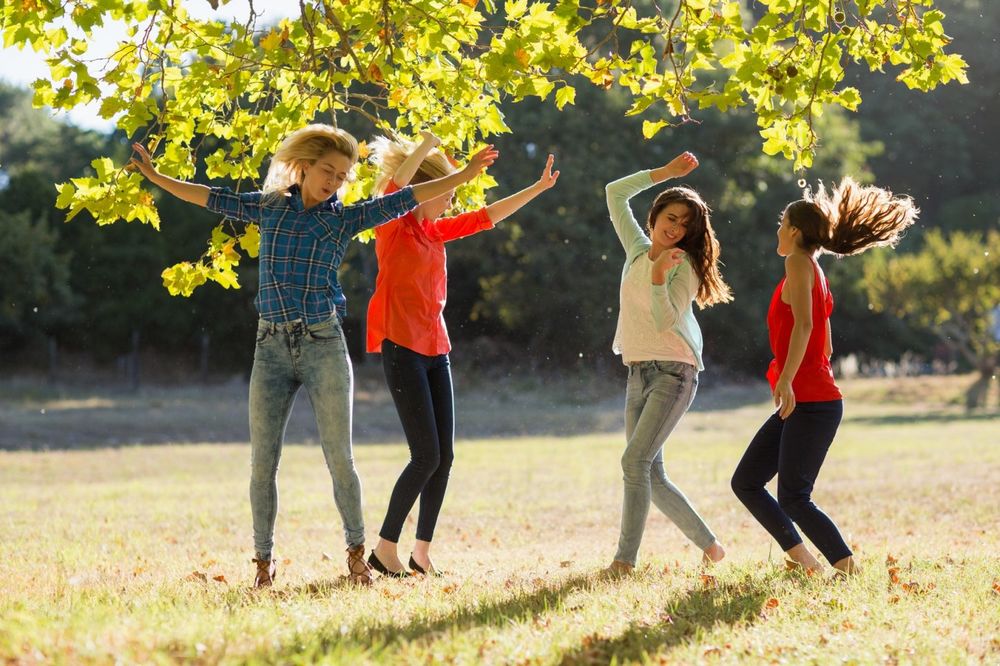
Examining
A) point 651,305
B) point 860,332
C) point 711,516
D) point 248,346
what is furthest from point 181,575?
point 860,332

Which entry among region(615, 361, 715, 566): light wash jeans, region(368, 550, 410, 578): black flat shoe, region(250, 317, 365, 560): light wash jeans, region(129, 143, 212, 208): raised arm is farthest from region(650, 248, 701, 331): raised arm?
region(129, 143, 212, 208): raised arm

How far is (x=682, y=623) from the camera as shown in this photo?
15.2ft

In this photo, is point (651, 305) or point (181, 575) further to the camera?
point (181, 575)

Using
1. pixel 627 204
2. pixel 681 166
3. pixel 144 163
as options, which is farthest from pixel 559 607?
pixel 144 163

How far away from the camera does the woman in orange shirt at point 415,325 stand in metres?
5.66

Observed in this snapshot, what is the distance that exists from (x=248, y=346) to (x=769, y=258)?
17.1 m

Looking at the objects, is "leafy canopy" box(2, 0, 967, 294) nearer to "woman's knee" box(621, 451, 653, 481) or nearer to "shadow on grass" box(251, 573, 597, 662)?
"woman's knee" box(621, 451, 653, 481)

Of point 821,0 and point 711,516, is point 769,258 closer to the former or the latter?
point 711,516

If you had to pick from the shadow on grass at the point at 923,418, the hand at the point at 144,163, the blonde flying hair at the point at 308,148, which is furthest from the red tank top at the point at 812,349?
the shadow on grass at the point at 923,418

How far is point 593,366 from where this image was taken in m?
37.2

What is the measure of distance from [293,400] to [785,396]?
92.0 inches

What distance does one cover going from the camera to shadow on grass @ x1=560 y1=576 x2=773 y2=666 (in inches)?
A: 163

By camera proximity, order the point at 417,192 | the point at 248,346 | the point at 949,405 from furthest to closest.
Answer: the point at 248,346 → the point at 949,405 → the point at 417,192

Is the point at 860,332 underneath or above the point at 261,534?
above
